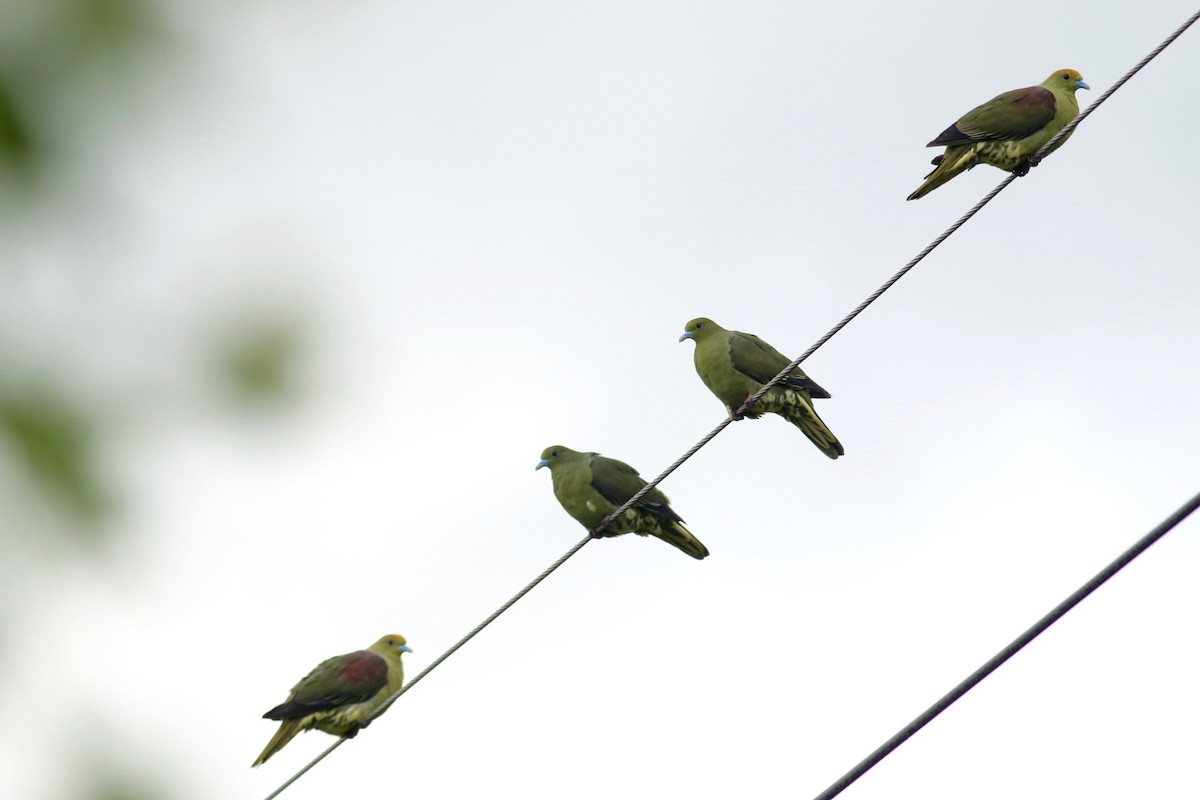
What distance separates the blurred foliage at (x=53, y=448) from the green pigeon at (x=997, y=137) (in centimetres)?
668

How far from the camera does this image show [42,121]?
0.77 metres

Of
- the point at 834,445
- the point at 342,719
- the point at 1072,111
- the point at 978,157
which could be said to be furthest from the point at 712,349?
the point at 342,719

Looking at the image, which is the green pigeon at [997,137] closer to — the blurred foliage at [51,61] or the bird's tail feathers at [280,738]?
Answer: the bird's tail feathers at [280,738]

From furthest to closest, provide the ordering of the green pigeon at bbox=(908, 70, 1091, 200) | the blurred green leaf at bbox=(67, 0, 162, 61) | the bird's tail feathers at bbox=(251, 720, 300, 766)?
the green pigeon at bbox=(908, 70, 1091, 200), the bird's tail feathers at bbox=(251, 720, 300, 766), the blurred green leaf at bbox=(67, 0, 162, 61)

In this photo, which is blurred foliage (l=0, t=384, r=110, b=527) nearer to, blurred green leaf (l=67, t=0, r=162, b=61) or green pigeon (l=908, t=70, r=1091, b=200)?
blurred green leaf (l=67, t=0, r=162, b=61)

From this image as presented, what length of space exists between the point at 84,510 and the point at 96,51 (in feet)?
0.85

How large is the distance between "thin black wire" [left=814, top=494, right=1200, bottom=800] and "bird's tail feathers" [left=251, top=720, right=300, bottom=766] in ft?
12.7

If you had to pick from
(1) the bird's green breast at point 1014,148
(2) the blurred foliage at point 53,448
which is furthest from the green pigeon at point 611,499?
(2) the blurred foliage at point 53,448

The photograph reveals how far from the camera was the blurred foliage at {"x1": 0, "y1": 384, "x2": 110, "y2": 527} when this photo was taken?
0.74m

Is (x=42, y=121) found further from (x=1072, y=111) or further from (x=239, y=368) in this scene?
(x=1072, y=111)

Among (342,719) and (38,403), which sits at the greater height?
(342,719)

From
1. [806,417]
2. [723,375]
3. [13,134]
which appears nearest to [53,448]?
[13,134]

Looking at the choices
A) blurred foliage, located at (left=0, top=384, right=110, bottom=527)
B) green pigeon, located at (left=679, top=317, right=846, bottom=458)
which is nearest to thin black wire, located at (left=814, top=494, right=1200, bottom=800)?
blurred foliage, located at (left=0, top=384, right=110, bottom=527)

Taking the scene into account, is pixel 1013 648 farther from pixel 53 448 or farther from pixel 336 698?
pixel 336 698
